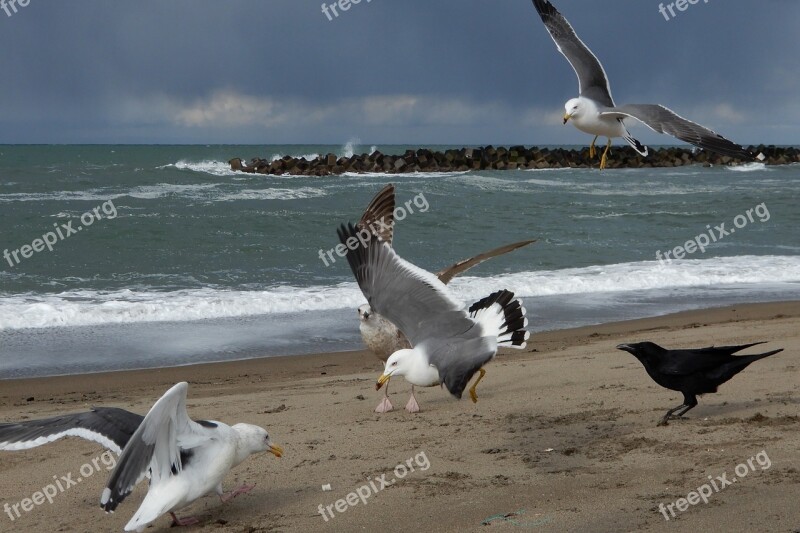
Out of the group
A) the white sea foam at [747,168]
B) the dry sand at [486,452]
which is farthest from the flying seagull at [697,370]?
the white sea foam at [747,168]

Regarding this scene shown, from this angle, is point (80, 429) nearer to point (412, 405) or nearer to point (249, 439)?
point (249, 439)

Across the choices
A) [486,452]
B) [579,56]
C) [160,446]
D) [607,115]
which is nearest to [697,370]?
[486,452]

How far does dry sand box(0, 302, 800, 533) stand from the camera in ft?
14.3

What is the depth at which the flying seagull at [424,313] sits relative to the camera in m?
5.04

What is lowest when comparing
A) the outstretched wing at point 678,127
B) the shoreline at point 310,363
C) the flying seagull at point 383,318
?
the shoreline at point 310,363

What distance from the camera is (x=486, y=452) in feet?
17.8

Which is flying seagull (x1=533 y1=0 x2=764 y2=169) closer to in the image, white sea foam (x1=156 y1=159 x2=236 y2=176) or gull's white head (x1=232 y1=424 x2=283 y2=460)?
gull's white head (x1=232 y1=424 x2=283 y2=460)

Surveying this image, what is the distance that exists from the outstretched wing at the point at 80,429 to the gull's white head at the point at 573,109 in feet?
9.17

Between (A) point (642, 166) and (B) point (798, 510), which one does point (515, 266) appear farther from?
(A) point (642, 166)

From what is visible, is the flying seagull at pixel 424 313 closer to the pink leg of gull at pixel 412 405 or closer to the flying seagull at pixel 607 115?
the flying seagull at pixel 607 115

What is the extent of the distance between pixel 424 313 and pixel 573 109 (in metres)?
1.42

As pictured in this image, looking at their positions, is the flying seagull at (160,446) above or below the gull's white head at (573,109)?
below

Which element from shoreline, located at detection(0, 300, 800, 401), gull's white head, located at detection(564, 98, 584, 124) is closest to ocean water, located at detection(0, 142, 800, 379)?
shoreline, located at detection(0, 300, 800, 401)

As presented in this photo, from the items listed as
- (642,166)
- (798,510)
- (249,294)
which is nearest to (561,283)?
(249,294)
